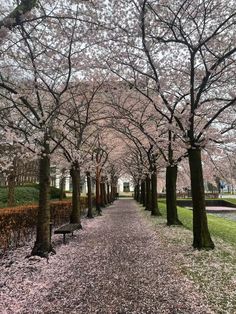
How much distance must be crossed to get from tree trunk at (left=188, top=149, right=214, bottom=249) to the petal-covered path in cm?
91

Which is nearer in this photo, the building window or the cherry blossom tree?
the cherry blossom tree

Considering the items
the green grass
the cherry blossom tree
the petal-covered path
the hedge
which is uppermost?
the cherry blossom tree

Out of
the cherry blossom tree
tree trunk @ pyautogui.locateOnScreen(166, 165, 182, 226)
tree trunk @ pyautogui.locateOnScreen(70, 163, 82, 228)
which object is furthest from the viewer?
tree trunk @ pyautogui.locateOnScreen(70, 163, 82, 228)

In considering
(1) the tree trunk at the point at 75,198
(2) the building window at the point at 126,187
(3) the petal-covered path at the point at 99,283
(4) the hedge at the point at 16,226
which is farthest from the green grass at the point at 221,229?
(2) the building window at the point at 126,187

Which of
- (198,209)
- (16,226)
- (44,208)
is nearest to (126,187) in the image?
(16,226)

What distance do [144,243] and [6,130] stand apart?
582 cm

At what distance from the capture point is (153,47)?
1016 cm

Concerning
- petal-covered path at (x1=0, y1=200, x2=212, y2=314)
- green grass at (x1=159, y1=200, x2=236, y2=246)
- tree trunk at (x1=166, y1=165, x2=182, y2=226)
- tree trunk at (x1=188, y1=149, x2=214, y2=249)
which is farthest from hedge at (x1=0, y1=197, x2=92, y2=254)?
Answer: green grass at (x1=159, y1=200, x2=236, y2=246)

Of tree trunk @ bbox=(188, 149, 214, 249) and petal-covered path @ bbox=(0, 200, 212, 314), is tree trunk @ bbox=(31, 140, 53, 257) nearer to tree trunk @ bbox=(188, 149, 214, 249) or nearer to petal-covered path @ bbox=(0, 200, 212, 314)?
petal-covered path @ bbox=(0, 200, 212, 314)

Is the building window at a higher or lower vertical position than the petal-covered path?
higher

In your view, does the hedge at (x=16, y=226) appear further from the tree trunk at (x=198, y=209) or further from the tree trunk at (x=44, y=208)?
the tree trunk at (x=198, y=209)

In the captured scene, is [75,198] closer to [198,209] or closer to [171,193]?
[171,193]

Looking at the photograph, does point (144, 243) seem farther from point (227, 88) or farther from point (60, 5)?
point (60, 5)

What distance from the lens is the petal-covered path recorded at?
526 centimetres
